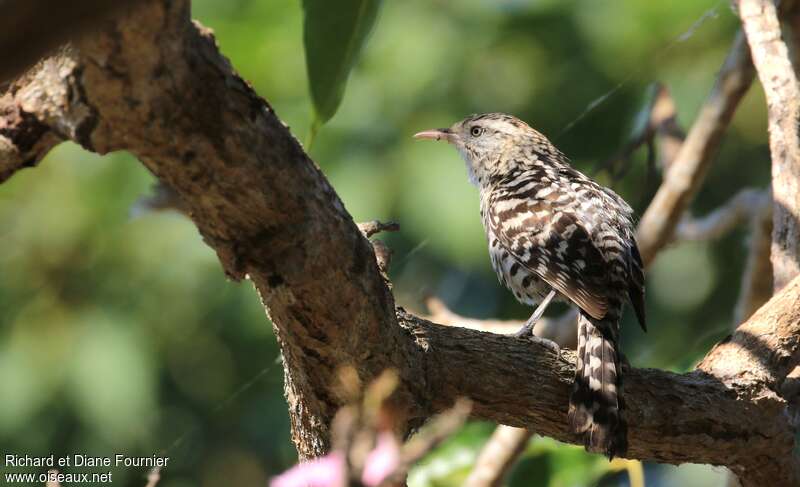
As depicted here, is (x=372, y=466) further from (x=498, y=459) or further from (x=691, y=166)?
(x=691, y=166)

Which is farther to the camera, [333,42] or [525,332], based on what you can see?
[525,332]

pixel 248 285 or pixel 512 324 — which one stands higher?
pixel 248 285

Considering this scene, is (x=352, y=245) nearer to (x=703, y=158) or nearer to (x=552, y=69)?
(x=703, y=158)

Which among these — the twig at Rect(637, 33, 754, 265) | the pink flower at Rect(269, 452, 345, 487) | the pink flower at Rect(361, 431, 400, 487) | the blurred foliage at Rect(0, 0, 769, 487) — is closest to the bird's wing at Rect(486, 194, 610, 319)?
the twig at Rect(637, 33, 754, 265)

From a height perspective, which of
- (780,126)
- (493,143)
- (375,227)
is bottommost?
(375,227)

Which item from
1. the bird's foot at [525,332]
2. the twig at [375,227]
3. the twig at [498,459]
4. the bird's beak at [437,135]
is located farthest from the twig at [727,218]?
the twig at [375,227]

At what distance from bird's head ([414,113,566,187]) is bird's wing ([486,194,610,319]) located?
845mm

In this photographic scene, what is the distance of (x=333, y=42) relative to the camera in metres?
3.70

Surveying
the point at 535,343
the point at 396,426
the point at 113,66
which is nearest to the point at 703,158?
the point at 535,343

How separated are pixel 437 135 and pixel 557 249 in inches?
64.6

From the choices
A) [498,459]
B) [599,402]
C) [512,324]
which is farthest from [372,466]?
[512,324]

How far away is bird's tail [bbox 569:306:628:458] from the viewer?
11.1 ft

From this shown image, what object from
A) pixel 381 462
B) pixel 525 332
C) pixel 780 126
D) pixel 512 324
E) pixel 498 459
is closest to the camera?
pixel 381 462

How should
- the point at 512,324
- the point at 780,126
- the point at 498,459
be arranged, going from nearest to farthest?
the point at 780,126 → the point at 498,459 → the point at 512,324
